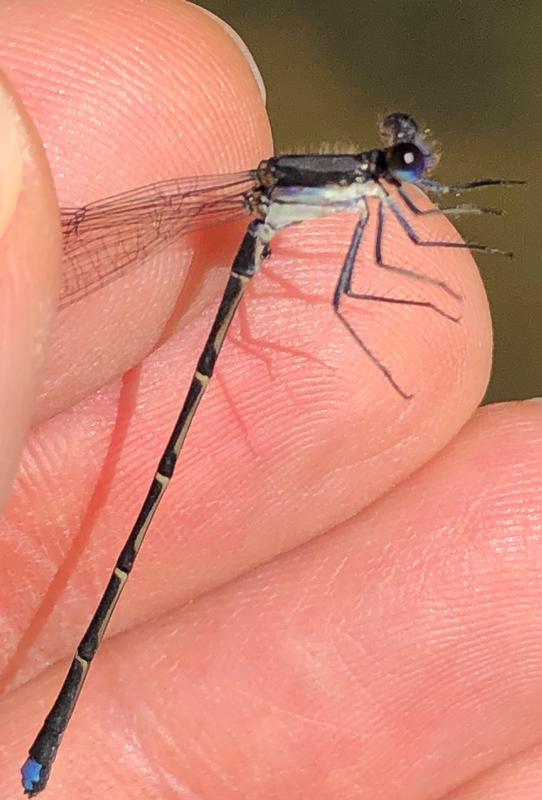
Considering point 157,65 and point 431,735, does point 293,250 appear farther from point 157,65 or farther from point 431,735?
point 431,735

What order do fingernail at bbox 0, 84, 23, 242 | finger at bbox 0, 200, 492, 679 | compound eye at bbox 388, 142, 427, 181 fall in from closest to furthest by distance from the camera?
fingernail at bbox 0, 84, 23, 242 < compound eye at bbox 388, 142, 427, 181 < finger at bbox 0, 200, 492, 679

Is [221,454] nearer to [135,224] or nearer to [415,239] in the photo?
[135,224]

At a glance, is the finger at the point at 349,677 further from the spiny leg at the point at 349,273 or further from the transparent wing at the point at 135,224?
the transparent wing at the point at 135,224

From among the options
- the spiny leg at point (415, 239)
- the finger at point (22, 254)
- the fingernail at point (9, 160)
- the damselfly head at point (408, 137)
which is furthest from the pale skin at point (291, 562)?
the fingernail at point (9, 160)

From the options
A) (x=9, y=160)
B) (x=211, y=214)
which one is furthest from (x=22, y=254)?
(x=211, y=214)

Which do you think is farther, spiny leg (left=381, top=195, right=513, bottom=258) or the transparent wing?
spiny leg (left=381, top=195, right=513, bottom=258)

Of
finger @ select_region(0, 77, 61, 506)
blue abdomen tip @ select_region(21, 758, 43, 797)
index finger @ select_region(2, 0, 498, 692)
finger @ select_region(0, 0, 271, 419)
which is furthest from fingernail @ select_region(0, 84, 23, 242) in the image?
blue abdomen tip @ select_region(21, 758, 43, 797)

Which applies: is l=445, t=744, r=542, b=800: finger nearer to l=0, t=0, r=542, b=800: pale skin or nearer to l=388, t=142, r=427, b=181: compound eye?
l=0, t=0, r=542, b=800: pale skin

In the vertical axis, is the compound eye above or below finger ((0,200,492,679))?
above
